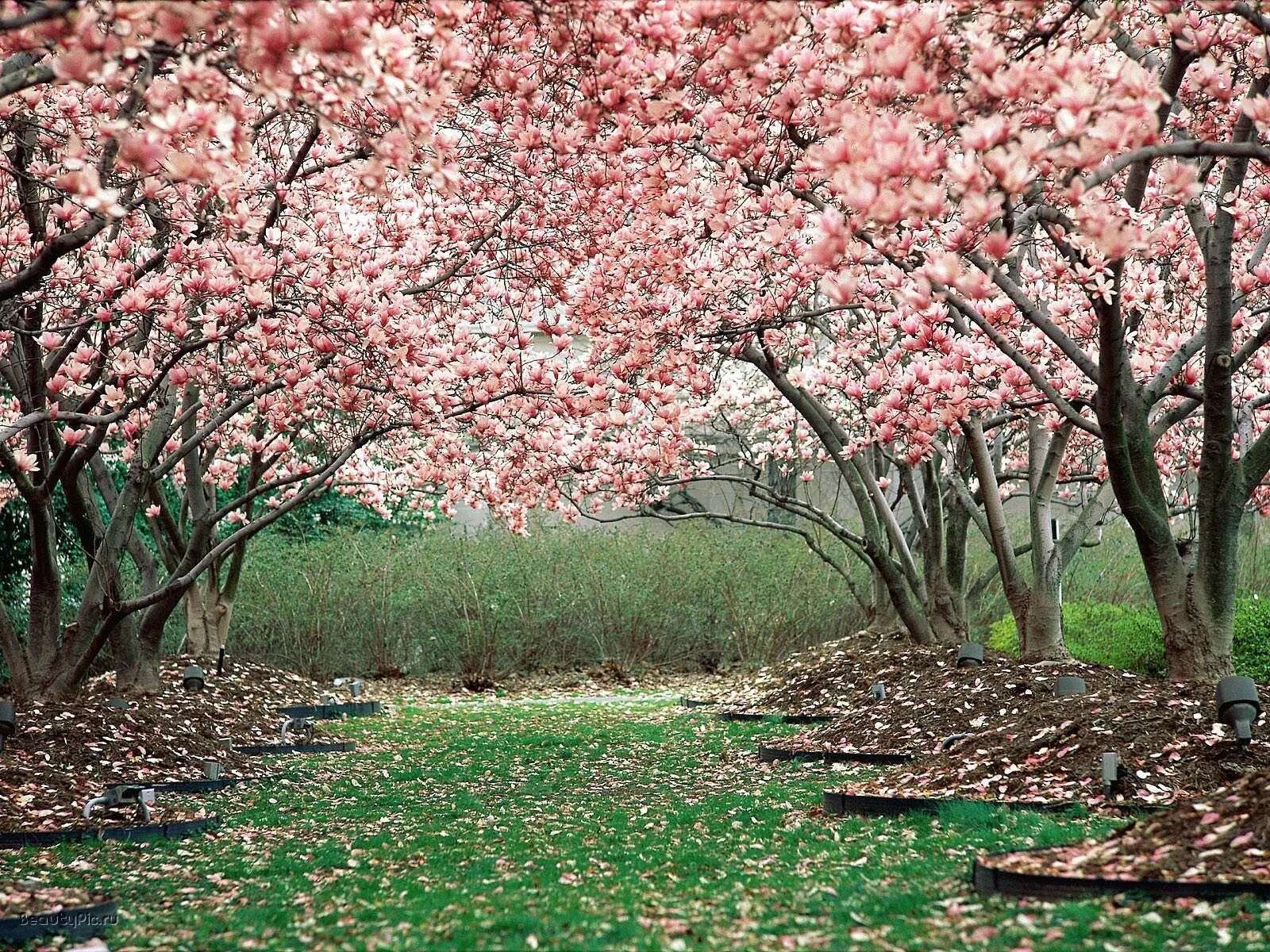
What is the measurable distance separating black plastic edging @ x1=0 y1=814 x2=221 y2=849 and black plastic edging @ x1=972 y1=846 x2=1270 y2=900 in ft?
11.8

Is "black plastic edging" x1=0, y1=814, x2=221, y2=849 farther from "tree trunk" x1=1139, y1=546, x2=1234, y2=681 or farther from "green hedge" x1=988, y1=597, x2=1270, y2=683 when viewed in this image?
"green hedge" x1=988, y1=597, x2=1270, y2=683

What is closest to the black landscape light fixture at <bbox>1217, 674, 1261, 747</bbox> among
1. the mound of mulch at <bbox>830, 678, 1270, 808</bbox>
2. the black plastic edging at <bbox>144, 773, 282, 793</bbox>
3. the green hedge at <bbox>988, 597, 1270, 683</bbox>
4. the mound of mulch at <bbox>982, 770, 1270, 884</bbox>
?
the mound of mulch at <bbox>830, 678, 1270, 808</bbox>

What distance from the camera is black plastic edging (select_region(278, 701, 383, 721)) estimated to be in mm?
11781

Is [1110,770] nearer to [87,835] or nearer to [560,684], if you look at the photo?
[87,835]

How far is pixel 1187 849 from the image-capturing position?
4098 millimetres

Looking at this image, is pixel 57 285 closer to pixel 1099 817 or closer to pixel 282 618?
pixel 1099 817

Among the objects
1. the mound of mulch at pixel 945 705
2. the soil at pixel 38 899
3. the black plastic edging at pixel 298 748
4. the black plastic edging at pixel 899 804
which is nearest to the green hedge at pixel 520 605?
the black plastic edging at pixel 298 748

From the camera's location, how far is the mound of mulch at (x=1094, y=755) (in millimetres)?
5387

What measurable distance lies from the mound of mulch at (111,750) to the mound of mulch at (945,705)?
12.4ft

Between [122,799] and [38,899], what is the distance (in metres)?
1.93

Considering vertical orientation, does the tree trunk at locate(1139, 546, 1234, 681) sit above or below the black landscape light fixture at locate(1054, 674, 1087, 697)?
above

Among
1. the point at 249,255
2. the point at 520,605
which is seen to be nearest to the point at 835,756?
the point at 249,255

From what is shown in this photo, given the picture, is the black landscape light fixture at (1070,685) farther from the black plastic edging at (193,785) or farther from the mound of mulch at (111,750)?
the black plastic edging at (193,785)

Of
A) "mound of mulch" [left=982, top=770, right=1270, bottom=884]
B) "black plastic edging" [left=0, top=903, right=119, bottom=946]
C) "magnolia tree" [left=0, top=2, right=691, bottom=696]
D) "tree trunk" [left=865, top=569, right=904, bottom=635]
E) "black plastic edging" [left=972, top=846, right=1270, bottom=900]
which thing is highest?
"magnolia tree" [left=0, top=2, right=691, bottom=696]
